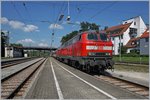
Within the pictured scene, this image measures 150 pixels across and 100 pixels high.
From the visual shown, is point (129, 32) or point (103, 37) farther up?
point (129, 32)

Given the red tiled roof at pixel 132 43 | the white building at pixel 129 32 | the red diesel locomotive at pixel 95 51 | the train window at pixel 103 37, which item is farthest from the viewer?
the white building at pixel 129 32

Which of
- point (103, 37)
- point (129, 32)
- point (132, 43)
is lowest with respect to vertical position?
point (103, 37)

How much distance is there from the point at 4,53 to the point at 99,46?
274ft

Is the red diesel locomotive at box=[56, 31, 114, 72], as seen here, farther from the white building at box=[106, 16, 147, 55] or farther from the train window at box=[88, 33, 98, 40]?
the white building at box=[106, 16, 147, 55]

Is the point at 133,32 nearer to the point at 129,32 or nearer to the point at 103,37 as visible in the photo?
the point at 129,32

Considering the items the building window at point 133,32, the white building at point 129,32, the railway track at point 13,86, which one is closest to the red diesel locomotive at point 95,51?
the railway track at point 13,86

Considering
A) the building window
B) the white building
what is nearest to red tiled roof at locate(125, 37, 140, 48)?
the white building

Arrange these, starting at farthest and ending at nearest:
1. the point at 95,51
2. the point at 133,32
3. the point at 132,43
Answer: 1. the point at 133,32
2. the point at 132,43
3. the point at 95,51

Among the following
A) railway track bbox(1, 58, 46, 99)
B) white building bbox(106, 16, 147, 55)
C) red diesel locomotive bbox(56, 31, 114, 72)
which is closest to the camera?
railway track bbox(1, 58, 46, 99)

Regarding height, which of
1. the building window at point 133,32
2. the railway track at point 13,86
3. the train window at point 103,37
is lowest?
the railway track at point 13,86

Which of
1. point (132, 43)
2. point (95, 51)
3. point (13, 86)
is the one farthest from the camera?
point (132, 43)

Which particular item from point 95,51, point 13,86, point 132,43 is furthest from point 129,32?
point 13,86

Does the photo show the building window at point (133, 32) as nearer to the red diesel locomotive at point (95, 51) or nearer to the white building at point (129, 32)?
the white building at point (129, 32)

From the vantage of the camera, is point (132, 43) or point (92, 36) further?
point (132, 43)
